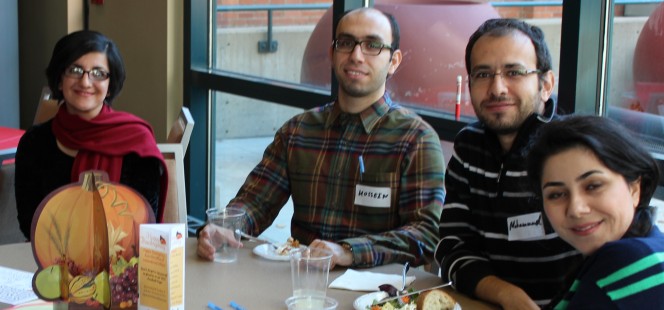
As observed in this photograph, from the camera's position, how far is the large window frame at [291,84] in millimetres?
3137

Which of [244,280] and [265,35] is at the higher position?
[265,35]

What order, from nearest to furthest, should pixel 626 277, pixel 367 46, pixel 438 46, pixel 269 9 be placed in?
1. pixel 626 277
2. pixel 367 46
3. pixel 438 46
4. pixel 269 9

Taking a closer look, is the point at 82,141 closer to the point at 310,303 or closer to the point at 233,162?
the point at 310,303

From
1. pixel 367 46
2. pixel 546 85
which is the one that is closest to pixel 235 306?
pixel 546 85

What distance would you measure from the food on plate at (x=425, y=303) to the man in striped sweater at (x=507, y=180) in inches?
9.5

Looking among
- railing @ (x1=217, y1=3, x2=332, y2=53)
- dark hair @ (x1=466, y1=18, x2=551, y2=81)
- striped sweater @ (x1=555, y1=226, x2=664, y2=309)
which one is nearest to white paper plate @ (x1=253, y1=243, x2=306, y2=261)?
dark hair @ (x1=466, y1=18, x2=551, y2=81)

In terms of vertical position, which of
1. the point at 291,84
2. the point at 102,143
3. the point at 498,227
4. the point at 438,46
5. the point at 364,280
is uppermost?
the point at 438,46

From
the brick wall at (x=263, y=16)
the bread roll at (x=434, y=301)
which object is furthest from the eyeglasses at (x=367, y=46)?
the brick wall at (x=263, y=16)

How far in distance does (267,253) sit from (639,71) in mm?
1492

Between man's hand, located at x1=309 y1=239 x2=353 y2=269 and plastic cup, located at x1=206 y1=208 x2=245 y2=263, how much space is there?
0.21 m

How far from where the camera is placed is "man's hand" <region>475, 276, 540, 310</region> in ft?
6.76

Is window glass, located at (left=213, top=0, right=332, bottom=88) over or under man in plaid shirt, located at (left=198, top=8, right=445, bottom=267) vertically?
over

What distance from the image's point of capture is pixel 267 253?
252 centimetres

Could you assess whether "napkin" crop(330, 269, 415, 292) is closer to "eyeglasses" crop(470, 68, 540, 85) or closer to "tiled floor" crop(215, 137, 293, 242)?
"eyeglasses" crop(470, 68, 540, 85)
